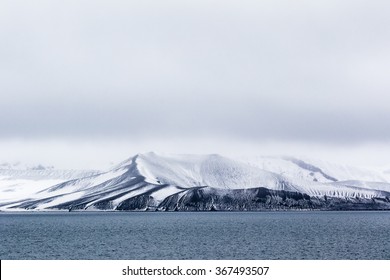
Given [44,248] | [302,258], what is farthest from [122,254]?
Answer: [302,258]

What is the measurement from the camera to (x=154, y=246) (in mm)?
120125
